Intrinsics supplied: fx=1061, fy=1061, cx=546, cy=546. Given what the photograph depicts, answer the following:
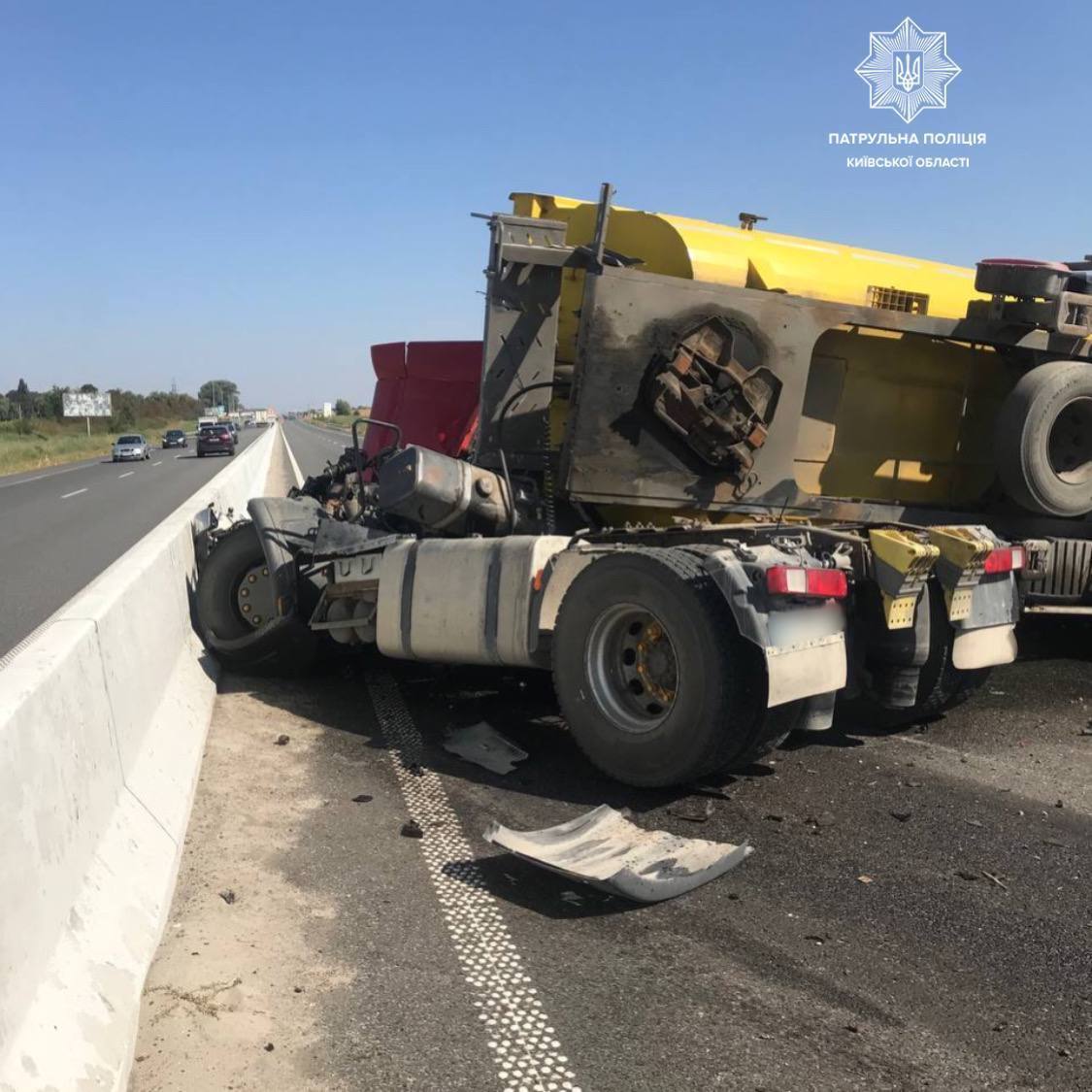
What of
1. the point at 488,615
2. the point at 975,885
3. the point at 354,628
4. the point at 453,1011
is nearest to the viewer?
the point at 453,1011

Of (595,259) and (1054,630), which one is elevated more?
(595,259)

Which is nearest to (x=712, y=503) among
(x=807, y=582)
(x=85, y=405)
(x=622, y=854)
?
(x=807, y=582)

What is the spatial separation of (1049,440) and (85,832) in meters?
5.43

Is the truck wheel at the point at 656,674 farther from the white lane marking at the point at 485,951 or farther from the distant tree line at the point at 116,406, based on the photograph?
the distant tree line at the point at 116,406

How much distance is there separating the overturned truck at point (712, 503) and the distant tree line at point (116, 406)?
99.5 m

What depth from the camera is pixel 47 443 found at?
6925cm

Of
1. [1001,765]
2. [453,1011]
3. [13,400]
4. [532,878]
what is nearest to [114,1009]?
[453,1011]

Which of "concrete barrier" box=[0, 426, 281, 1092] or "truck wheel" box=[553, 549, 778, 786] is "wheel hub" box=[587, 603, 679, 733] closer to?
"truck wheel" box=[553, 549, 778, 786]

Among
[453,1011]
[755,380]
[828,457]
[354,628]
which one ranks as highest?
[755,380]

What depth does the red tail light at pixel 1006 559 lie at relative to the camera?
5465 mm

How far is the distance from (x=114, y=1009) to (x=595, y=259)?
4347 mm

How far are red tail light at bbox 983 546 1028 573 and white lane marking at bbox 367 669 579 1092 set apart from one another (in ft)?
9.84

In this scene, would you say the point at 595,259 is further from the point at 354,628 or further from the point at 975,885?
the point at 975,885

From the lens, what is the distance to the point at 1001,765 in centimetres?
550
